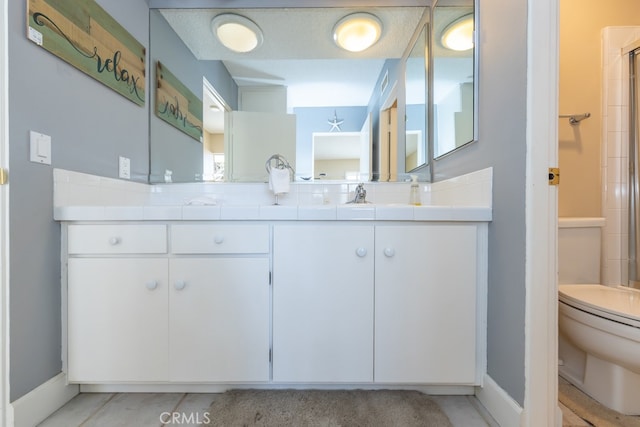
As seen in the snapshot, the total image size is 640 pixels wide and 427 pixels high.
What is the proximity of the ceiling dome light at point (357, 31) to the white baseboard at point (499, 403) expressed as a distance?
6.14ft

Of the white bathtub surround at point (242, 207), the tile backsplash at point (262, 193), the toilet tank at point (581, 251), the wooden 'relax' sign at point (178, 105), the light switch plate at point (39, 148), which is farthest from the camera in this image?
the wooden 'relax' sign at point (178, 105)

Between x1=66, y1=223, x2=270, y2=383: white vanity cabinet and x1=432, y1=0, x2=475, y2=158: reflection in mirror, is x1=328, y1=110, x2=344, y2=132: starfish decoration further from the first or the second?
x1=66, y1=223, x2=270, y2=383: white vanity cabinet

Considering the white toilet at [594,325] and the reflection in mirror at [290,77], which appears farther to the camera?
the reflection in mirror at [290,77]

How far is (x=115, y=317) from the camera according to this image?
1.05 m

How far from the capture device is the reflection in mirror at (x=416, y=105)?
1.65 meters

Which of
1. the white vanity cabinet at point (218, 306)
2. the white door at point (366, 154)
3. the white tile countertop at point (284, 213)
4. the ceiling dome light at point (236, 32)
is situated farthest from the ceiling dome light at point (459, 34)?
the white vanity cabinet at point (218, 306)

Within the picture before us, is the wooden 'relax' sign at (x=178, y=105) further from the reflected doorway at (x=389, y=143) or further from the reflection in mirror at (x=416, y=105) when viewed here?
the reflection in mirror at (x=416, y=105)

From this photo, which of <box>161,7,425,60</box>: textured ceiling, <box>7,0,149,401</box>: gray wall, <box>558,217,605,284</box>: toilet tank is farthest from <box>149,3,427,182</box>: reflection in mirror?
<box>558,217,605,284</box>: toilet tank

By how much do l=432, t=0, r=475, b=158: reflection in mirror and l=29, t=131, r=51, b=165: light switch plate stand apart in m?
1.71

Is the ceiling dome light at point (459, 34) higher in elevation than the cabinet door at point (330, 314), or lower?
higher

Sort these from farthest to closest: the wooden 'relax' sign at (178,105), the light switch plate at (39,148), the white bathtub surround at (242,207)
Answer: the wooden 'relax' sign at (178,105)
the white bathtub surround at (242,207)
the light switch plate at (39,148)

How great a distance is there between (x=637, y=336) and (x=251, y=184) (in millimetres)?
1787

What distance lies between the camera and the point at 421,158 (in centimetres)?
168

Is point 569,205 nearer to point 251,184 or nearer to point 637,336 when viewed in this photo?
point 637,336
